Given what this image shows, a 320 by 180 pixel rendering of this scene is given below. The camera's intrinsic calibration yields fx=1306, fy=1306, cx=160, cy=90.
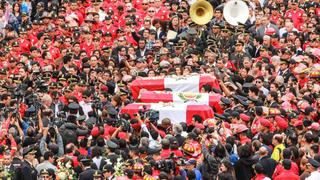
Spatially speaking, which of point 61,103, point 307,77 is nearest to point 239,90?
point 307,77

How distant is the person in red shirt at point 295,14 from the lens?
34591mm

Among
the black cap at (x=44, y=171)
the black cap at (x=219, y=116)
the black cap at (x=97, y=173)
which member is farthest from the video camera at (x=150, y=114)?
the black cap at (x=97, y=173)

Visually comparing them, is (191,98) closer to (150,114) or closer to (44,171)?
(150,114)

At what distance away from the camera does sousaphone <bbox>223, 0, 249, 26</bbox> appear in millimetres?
34438

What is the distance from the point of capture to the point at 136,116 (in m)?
26.7

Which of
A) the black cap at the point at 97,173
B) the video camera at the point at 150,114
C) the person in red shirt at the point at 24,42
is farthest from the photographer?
the person in red shirt at the point at 24,42

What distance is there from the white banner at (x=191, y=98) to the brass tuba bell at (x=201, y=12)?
17.7 feet

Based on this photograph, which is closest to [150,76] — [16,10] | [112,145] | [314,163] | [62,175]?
[112,145]

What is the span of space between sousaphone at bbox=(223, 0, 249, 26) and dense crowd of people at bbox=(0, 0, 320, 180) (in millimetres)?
242

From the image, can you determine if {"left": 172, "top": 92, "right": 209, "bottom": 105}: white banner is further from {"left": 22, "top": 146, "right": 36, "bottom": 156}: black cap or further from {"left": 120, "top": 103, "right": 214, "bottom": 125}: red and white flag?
{"left": 22, "top": 146, "right": 36, "bottom": 156}: black cap

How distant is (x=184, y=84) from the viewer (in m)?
29.7

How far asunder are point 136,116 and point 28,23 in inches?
448

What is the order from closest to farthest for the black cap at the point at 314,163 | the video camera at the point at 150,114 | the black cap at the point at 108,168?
the black cap at the point at 314,163 < the black cap at the point at 108,168 < the video camera at the point at 150,114

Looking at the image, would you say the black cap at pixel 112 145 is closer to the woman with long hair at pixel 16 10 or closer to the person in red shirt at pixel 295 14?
the person in red shirt at pixel 295 14
